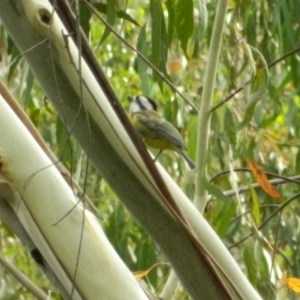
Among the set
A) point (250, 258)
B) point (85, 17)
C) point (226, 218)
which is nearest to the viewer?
point (85, 17)

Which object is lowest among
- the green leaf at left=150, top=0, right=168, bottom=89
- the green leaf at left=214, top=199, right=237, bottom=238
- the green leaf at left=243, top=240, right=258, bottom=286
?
the green leaf at left=214, top=199, right=237, bottom=238

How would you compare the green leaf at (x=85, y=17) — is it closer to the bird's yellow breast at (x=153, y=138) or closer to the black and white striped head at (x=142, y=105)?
the bird's yellow breast at (x=153, y=138)

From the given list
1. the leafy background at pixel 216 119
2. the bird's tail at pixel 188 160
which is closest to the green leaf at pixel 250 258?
the leafy background at pixel 216 119

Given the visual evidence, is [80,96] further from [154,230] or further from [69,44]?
[154,230]

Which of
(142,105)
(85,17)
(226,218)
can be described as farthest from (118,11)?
(226,218)

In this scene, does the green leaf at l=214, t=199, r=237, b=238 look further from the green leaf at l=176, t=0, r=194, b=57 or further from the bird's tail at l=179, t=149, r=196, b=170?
the green leaf at l=176, t=0, r=194, b=57

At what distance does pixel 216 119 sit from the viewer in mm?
1690

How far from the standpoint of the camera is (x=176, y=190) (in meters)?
0.91

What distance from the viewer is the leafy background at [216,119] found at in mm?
1396

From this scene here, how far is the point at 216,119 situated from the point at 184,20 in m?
0.34

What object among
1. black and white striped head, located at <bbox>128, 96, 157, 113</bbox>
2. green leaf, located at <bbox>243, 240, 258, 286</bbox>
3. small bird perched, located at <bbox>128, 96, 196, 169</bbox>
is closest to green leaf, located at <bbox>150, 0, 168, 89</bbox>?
small bird perched, located at <bbox>128, 96, 196, 169</bbox>

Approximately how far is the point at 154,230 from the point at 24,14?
0.26 meters

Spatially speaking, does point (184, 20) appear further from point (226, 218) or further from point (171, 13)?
point (226, 218)

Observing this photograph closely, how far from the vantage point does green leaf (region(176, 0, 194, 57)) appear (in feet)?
4.55
